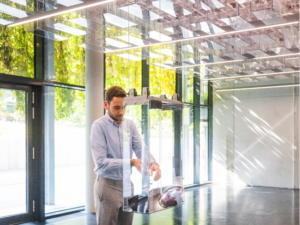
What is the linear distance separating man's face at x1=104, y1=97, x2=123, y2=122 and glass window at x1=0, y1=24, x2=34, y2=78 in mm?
3793

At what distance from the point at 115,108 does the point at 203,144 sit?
8848mm

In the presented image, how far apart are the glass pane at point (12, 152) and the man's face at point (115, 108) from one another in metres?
3.87

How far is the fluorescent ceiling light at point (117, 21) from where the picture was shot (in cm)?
502

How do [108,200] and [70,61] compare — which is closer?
[108,200]

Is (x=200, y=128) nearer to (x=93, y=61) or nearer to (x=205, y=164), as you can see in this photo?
(x=205, y=164)

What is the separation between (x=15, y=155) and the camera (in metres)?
5.54

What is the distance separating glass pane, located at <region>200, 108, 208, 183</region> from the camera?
10.6 metres

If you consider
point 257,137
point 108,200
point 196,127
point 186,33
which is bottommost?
point 257,137

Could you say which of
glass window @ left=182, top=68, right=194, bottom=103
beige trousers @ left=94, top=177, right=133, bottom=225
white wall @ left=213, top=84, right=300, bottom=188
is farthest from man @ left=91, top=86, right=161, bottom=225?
white wall @ left=213, top=84, right=300, bottom=188

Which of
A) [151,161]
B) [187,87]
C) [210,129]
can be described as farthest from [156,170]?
[210,129]

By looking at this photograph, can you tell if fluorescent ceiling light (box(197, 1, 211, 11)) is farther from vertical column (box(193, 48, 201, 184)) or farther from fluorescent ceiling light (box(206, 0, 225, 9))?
vertical column (box(193, 48, 201, 184))

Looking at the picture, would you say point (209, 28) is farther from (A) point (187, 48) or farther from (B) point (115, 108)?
(B) point (115, 108)

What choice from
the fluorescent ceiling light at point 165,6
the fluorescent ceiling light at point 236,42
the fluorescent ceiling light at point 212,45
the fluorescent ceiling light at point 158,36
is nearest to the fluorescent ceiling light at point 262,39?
the fluorescent ceiling light at point 236,42

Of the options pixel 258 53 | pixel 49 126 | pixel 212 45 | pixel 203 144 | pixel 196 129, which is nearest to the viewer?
pixel 49 126
